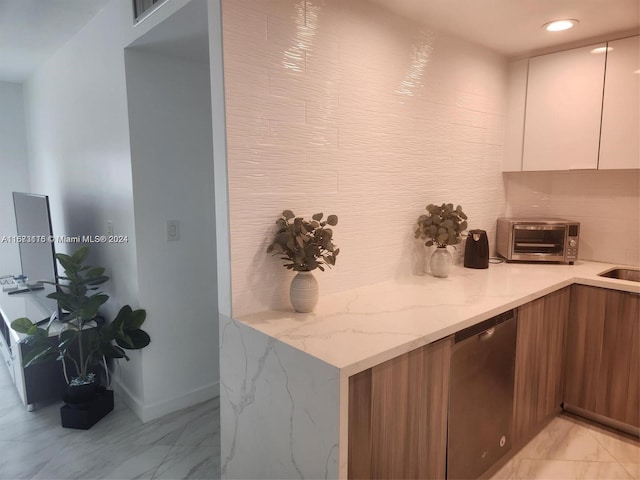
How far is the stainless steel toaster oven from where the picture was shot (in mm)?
2557

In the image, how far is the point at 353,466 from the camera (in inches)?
49.5

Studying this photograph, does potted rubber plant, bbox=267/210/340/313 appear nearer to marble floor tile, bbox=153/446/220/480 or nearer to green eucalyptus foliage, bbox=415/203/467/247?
green eucalyptus foliage, bbox=415/203/467/247

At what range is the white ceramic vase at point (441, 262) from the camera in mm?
2262

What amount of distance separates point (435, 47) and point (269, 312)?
169cm

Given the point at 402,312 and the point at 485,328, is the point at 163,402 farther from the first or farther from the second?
the point at 485,328

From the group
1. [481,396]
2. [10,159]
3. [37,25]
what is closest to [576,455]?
[481,396]

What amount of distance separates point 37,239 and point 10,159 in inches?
73.5

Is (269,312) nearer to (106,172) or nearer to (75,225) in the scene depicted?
(106,172)

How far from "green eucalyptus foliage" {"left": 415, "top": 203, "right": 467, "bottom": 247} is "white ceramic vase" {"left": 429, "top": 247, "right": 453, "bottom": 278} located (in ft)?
0.14

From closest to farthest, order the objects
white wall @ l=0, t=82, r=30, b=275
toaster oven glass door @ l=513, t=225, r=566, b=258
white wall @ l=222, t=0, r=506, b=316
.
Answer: white wall @ l=222, t=0, r=506, b=316
toaster oven glass door @ l=513, t=225, r=566, b=258
white wall @ l=0, t=82, r=30, b=275

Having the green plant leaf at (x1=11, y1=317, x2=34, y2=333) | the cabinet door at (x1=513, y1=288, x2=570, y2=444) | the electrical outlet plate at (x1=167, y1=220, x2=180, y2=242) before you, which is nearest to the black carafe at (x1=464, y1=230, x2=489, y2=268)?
the cabinet door at (x1=513, y1=288, x2=570, y2=444)

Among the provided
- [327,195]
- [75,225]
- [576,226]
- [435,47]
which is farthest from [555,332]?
[75,225]

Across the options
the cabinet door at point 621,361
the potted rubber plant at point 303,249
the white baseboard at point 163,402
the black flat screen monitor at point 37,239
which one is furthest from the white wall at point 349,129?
the black flat screen monitor at point 37,239

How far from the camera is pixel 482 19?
214cm
